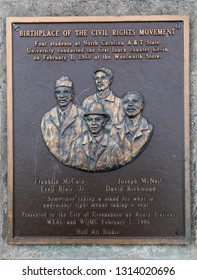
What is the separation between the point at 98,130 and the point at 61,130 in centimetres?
35

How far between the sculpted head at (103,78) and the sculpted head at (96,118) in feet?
0.55

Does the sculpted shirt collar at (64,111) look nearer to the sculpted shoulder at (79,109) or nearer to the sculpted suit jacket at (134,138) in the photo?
the sculpted shoulder at (79,109)

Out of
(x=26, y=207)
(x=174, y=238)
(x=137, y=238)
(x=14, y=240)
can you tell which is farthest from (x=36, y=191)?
(x=174, y=238)

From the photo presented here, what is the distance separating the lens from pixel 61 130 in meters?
4.32

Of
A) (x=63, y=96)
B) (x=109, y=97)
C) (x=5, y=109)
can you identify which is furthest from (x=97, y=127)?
(x=5, y=109)

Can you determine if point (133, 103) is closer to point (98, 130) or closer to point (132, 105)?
point (132, 105)

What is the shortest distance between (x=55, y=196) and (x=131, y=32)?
169 cm

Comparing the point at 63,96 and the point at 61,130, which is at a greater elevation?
the point at 63,96

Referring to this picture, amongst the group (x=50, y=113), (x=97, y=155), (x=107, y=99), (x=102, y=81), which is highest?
(x=102, y=81)

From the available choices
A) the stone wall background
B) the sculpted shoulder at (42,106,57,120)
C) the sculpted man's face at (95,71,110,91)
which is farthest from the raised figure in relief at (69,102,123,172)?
the stone wall background

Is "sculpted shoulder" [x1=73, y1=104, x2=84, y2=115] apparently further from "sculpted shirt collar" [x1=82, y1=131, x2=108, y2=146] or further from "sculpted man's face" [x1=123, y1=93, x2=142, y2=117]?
"sculpted man's face" [x1=123, y1=93, x2=142, y2=117]

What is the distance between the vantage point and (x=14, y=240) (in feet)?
14.2

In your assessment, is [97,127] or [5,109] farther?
[5,109]

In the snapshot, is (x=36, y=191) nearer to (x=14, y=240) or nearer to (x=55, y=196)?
(x=55, y=196)
